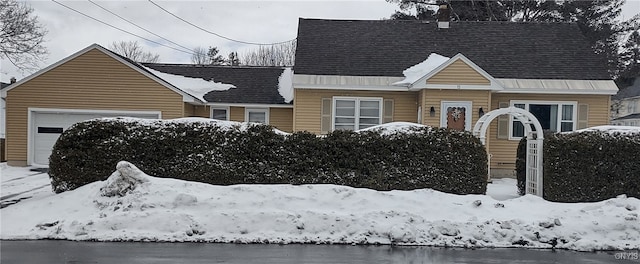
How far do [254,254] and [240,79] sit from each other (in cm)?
1563

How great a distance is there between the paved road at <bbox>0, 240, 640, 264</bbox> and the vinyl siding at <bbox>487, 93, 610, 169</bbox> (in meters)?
10.5

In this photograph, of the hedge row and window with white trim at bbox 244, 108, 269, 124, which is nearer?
the hedge row

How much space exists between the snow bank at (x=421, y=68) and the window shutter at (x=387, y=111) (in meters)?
0.82

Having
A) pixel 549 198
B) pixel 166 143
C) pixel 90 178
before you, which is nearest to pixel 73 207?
pixel 90 178

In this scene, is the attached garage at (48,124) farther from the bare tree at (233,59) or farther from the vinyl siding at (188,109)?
the bare tree at (233,59)

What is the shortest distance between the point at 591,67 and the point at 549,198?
10058 mm

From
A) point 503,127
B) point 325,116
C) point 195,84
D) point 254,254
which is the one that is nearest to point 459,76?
point 503,127

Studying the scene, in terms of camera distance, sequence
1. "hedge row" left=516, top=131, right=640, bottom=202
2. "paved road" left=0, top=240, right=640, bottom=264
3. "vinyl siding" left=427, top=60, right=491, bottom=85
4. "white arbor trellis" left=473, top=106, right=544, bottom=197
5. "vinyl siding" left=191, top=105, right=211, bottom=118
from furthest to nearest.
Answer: "vinyl siding" left=191, top=105, right=211, bottom=118, "vinyl siding" left=427, top=60, right=491, bottom=85, "white arbor trellis" left=473, top=106, right=544, bottom=197, "hedge row" left=516, top=131, right=640, bottom=202, "paved road" left=0, top=240, right=640, bottom=264

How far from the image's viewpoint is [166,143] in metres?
10.9

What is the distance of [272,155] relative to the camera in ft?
36.0

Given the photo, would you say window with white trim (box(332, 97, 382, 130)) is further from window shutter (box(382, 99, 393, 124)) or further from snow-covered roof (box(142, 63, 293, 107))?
snow-covered roof (box(142, 63, 293, 107))

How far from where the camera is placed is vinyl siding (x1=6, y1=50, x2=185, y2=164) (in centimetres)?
1800

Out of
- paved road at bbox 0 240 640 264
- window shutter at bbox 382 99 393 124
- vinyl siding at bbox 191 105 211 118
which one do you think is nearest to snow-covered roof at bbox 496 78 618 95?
window shutter at bbox 382 99 393 124

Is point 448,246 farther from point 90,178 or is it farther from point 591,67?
point 591,67
